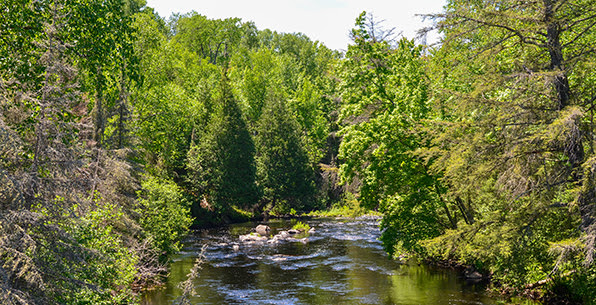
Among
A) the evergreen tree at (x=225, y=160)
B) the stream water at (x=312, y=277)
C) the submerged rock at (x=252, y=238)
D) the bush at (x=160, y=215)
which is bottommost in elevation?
the stream water at (x=312, y=277)

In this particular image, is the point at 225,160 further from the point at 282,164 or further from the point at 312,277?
the point at 312,277

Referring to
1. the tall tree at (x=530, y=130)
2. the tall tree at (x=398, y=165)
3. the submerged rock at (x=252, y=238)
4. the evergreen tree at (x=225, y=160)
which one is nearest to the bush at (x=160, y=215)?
the tall tree at (x=398, y=165)

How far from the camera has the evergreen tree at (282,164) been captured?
54188 millimetres

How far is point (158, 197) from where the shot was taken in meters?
23.6

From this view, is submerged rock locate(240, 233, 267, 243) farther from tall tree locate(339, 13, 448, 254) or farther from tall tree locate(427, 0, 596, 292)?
tall tree locate(427, 0, 596, 292)

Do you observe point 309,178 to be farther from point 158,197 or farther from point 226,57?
point 226,57

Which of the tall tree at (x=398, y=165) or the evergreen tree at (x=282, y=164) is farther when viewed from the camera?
the evergreen tree at (x=282, y=164)

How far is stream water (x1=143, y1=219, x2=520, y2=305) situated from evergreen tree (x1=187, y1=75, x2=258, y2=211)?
11.3 m

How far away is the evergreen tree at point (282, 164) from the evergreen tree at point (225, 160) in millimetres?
3871

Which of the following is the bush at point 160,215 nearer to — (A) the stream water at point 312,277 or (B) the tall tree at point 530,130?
(A) the stream water at point 312,277

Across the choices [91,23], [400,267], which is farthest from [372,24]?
[91,23]

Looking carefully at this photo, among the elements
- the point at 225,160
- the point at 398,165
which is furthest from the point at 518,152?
the point at 225,160

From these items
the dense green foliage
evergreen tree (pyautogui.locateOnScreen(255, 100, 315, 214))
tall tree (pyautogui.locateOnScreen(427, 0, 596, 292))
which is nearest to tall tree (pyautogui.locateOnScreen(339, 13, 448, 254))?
the dense green foliage

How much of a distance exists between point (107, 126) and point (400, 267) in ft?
56.4
